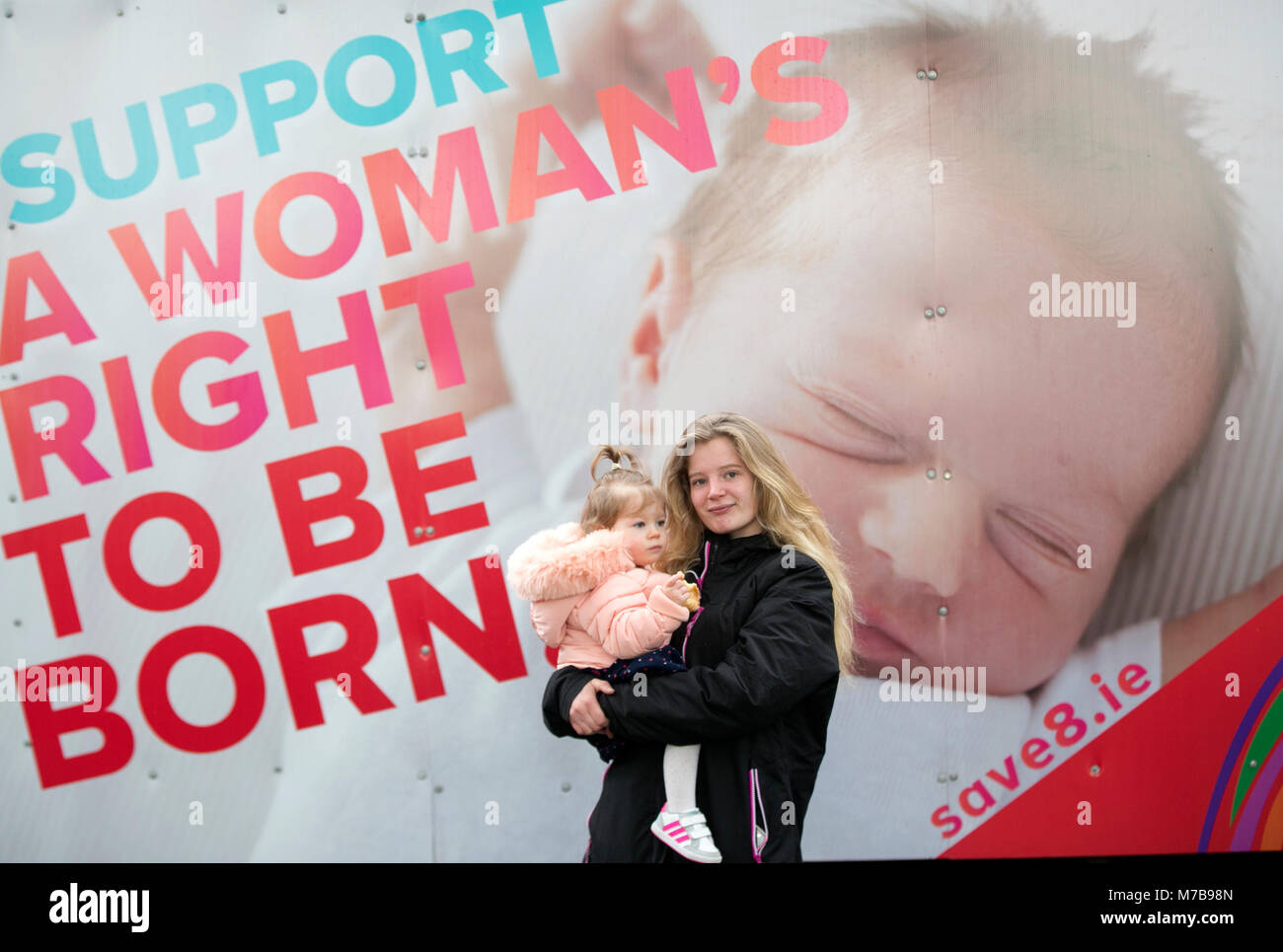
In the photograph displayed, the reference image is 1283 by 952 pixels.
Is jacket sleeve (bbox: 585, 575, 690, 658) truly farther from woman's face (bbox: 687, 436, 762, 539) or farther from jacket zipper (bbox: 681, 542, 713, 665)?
woman's face (bbox: 687, 436, 762, 539)

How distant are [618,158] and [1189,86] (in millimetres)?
1439

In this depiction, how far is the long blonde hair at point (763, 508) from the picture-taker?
7.13 ft

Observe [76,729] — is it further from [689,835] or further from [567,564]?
[689,835]

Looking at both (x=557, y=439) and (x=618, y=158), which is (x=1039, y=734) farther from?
(x=618, y=158)

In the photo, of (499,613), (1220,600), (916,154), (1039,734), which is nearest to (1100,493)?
(1220,600)

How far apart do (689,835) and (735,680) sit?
0.32 metres

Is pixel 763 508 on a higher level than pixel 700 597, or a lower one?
higher

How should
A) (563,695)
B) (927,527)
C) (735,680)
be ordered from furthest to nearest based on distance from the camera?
(927,527) → (563,695) → (735,680)

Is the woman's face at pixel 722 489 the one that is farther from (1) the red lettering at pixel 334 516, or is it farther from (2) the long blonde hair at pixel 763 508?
(1) the red lettering at pixel 334 516

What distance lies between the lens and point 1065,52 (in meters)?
2.64

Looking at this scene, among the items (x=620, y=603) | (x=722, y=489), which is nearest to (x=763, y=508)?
(x=722, y=489)

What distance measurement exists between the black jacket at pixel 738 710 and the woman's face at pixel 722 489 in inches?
1.6

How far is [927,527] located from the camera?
262 centimetres

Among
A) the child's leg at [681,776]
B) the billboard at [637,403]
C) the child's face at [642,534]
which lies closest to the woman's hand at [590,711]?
the child's leg at [681,776]
